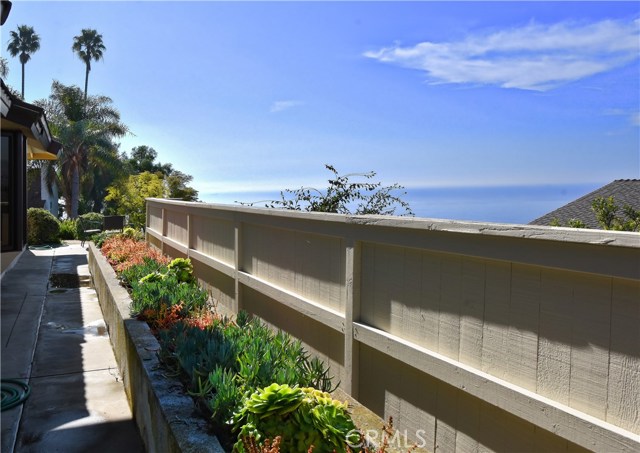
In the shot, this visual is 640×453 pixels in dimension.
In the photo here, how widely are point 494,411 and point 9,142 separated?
8653 millimetres

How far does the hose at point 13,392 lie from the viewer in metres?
4.26

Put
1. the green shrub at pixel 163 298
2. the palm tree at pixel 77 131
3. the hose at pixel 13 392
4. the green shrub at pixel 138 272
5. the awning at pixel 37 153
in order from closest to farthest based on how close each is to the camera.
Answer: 1. the hose at pixel 13 392
2. the green shrub at pixel 163 298
3. the green shrub at pixel 138 272
4. the awning at pixel 37 153
5. the palm tree at pixel 77 131

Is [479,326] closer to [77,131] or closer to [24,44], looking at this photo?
[77,131]

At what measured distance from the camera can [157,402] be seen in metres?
3.04

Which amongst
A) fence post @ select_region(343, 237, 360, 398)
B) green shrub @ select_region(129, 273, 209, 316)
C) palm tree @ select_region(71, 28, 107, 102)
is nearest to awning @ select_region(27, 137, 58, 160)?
green shrub @ select_region(129, 273, 209, 316)

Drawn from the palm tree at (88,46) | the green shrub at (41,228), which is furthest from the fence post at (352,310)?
the palm tree at (88,46)

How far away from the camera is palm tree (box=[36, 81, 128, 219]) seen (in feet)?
104

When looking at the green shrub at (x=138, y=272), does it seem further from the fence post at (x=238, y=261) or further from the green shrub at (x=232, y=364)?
the green shrub at (x=232, y=364)

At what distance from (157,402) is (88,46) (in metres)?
55.5

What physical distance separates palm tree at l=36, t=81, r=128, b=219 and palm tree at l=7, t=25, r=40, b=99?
26448mm

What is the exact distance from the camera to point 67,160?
32344 mm

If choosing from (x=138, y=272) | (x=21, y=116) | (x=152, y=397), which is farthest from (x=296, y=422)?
(x=21, y=116)

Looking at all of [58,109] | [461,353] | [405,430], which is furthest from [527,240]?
[58,109]

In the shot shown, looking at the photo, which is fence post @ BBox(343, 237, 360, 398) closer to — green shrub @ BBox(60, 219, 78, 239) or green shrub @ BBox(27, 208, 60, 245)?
green shrub @ BBox(27, 208, 60, 245)
